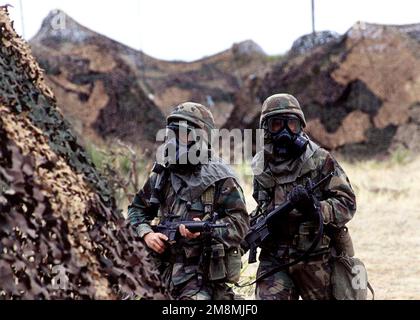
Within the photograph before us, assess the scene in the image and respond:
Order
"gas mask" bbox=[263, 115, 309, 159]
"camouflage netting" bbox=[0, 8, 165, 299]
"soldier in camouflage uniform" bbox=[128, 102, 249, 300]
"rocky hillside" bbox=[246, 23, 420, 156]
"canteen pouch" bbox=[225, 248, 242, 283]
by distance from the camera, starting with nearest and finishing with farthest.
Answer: "camouflage netting" bbox=[0, 8, 165, 299] < "soldier in camouflage uniform" bbox=[128, 102, 249, 300] < "canteen pouch" bbox=[225, 248, 242, 283] < "gas mask" bbox=[263, 115, 309, 159] < "rocky hillside" bbox=[246, 23, 420, 156]

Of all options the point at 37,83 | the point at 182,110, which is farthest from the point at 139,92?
the point at 37,83

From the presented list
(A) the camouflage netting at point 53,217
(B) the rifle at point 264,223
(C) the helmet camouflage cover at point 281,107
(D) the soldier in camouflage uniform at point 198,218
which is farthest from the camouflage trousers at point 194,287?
(A) the camouflage netting at point 53,217

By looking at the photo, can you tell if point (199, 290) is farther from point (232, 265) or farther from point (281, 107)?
point (281, 107)

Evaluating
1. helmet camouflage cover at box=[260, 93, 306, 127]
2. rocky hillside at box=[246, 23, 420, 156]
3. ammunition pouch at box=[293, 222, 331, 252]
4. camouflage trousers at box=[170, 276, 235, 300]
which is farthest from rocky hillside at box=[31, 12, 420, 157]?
camouflage trousers at box=[170, 276, 235, 300]

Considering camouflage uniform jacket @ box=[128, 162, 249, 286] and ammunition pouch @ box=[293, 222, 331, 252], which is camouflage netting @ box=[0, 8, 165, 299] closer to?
camouflage uniform jacket @ box=[128, 162, 249, 286]

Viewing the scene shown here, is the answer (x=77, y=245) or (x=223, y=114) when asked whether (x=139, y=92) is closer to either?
(x=223, y=114)

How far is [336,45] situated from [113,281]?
16565 millimetres

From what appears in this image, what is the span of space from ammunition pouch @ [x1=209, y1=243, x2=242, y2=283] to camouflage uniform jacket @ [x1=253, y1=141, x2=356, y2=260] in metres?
0.40

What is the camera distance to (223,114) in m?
26.5

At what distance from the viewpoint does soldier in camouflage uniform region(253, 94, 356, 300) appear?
489 cm

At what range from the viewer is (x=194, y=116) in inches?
187

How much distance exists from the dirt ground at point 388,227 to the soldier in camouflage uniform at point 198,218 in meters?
1.57

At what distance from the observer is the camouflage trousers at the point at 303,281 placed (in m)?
4.91

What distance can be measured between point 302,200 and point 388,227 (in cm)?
657
